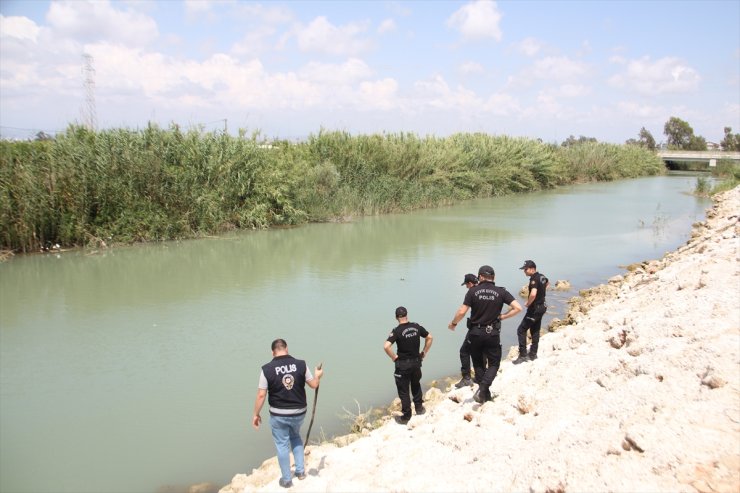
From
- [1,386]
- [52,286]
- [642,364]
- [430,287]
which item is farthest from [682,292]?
[52,286]

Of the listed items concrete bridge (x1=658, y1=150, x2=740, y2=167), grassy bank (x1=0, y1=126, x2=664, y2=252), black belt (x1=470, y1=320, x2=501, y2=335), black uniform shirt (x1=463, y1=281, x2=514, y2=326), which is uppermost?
concrete bridge (x1=658, y1=150, x2=740, y2=167)

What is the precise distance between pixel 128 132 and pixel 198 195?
3.34m

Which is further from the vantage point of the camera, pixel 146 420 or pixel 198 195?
pixel 198 195

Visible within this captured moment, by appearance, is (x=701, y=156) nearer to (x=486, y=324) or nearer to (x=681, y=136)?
(x=681, y=136)

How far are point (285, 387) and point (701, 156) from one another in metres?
76.8

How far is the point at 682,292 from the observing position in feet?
22.4

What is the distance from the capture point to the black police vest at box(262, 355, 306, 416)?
15.8 feet

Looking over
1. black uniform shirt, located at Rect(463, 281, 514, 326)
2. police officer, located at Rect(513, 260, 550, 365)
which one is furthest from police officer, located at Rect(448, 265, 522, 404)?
police officer, located at Rect(513, 260, 550, 365)

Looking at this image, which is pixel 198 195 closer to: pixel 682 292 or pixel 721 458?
pixel 682 292

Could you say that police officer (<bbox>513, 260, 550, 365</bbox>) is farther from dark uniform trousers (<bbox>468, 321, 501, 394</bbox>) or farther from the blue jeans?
the blue jeans

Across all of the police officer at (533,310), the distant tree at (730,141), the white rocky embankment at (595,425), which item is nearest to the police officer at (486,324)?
the white rocky embankment at (595,425)

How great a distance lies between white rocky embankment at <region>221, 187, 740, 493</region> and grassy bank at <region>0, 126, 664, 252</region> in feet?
50.7

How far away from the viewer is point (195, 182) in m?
20.9

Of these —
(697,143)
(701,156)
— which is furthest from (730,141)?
(701,156)
